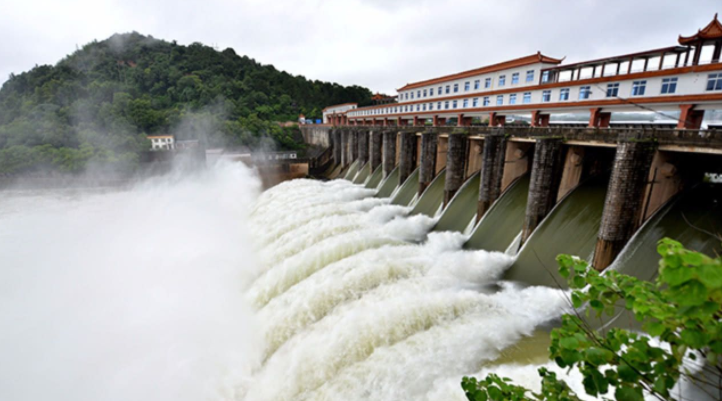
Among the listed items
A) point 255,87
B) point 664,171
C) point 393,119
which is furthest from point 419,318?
point 255,87

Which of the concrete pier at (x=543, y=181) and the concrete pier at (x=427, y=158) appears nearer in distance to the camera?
the concrete pier at (x=543, y=181)

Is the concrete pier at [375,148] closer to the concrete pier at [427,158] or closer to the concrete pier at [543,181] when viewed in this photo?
the concrete pier at [427,158]

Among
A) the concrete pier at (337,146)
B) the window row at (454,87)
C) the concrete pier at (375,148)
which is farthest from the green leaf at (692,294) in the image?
the concrete pier at (337,146)

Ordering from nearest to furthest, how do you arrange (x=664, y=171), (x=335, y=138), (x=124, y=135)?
(x=664, y=171), (x=335, y=138), (x=124, y=135)

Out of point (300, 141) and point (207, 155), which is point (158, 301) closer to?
point (207, 155)

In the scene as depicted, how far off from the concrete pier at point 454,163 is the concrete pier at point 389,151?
8039mm

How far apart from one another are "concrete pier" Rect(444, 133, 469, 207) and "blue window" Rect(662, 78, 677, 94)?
791 centimetres

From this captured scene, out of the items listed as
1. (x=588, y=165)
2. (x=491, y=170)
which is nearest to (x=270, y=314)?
(x=491, y=170)

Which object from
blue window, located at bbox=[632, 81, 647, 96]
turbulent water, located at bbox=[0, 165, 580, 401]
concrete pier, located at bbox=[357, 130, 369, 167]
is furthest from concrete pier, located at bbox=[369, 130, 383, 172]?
blue window, located at bbox=[632, 81, 647, 96]

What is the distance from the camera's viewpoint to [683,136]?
8461 millimetres

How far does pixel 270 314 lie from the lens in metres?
9.62

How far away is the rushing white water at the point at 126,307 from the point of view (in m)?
Answer: 8.25

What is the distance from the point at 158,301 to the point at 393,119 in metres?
33.8

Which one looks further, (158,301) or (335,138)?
(335,138)
